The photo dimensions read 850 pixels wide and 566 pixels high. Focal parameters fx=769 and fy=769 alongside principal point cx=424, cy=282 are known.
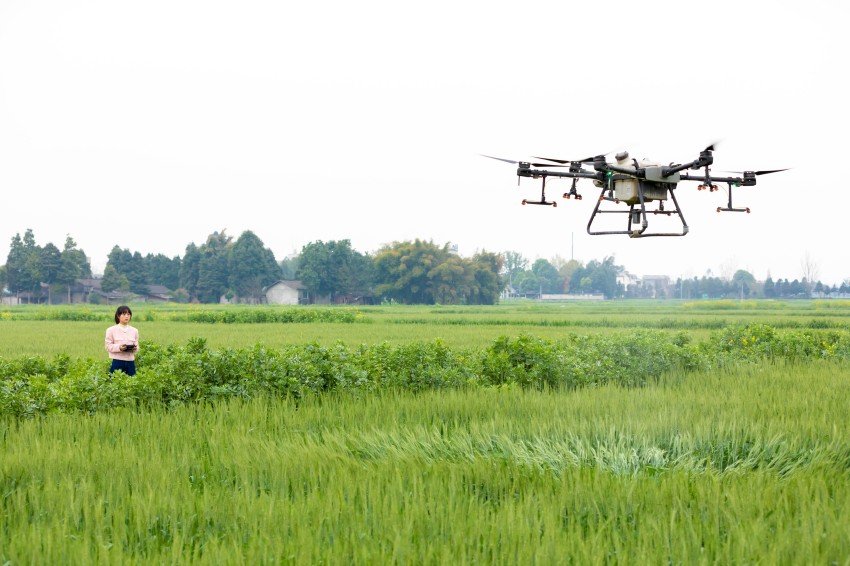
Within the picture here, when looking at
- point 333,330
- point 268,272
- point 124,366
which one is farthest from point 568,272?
Answer: point 124,366

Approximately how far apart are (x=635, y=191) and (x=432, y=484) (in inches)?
238

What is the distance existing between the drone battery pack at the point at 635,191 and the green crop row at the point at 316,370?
278 centimetres

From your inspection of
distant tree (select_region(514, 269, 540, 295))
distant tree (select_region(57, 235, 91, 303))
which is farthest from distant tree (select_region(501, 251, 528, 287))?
distant tree (select_region(57, 235, 91, 303))

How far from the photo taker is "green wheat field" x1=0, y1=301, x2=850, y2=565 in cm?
409

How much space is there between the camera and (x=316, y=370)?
10.2 meters

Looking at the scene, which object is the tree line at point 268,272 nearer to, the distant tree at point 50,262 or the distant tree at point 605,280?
the distant tree at point 50,262

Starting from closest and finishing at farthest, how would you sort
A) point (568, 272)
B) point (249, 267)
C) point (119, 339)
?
point (119, 339)
point (568, 272)
point (249, 267)

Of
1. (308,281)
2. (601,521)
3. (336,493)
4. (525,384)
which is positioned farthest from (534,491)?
(308,281)

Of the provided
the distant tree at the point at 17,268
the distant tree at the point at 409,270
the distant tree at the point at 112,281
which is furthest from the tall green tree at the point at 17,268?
the distant tree at the point at 409,270

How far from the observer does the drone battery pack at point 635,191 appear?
9.96 metres

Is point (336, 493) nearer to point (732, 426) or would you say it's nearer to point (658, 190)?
point (732, 426)

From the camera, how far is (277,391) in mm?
10000

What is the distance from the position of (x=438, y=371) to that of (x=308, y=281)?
66163mm

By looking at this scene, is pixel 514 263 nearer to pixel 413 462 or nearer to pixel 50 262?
pixel 50 262
